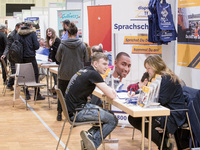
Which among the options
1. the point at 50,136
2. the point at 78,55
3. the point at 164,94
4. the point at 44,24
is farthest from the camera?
the point at 44,24

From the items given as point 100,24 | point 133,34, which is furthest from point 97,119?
point 100,24

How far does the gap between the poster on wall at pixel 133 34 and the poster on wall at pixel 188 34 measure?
0.34 m

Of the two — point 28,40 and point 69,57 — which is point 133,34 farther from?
point 28,40

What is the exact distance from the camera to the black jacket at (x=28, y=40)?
751cm

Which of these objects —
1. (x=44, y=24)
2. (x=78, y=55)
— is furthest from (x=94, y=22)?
(x=44, y=24)

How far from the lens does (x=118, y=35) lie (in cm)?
546

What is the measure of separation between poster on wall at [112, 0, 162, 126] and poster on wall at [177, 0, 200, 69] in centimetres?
34

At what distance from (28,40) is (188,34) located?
3644 mm

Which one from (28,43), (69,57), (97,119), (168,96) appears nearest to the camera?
(168,96)

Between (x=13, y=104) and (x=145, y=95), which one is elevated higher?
(x=145, y=95)

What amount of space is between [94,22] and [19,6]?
55.3 feet

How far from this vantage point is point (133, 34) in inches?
212

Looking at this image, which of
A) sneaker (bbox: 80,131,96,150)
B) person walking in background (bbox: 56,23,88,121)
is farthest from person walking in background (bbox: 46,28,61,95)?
sneaker (bbox: 80,131,96,150)

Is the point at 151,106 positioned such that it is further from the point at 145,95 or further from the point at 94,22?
the point at 94,22
